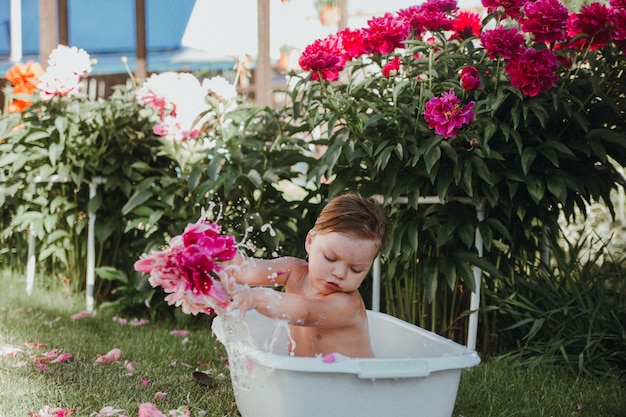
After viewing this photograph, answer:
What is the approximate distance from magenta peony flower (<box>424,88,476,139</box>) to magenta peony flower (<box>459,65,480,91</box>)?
0.07 meters

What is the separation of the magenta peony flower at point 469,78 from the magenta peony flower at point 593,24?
0.36m

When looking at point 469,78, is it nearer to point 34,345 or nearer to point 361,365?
point 361,365

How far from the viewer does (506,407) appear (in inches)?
94.3

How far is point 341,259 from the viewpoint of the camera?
2.02 m

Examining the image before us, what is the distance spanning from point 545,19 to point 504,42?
154 mm

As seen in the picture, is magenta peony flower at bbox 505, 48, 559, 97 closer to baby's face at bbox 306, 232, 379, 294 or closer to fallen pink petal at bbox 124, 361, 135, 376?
baby's face at bbox 306, 232, 379, 294

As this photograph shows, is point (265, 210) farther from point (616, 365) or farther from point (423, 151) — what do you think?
point (616, 365)

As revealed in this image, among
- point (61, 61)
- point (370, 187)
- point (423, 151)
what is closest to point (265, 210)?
point (370, 187)

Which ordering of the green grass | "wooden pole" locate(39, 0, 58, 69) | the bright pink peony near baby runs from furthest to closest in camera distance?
"wooden pole" locate(39, 0, 58, 69), the green grass, the bright pink peony near baby

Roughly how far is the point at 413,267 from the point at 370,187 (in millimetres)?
337

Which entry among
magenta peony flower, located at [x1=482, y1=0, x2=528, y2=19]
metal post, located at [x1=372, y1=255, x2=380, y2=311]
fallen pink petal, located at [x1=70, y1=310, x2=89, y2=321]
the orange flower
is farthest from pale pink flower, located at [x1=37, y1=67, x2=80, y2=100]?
magenta peony flower, located at [x1=482, y1=0, x2=528, y2=19]

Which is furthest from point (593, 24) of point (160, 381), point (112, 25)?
point (112, 25)

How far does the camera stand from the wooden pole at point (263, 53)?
224 inches

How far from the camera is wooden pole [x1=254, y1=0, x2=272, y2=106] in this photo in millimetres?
5695
